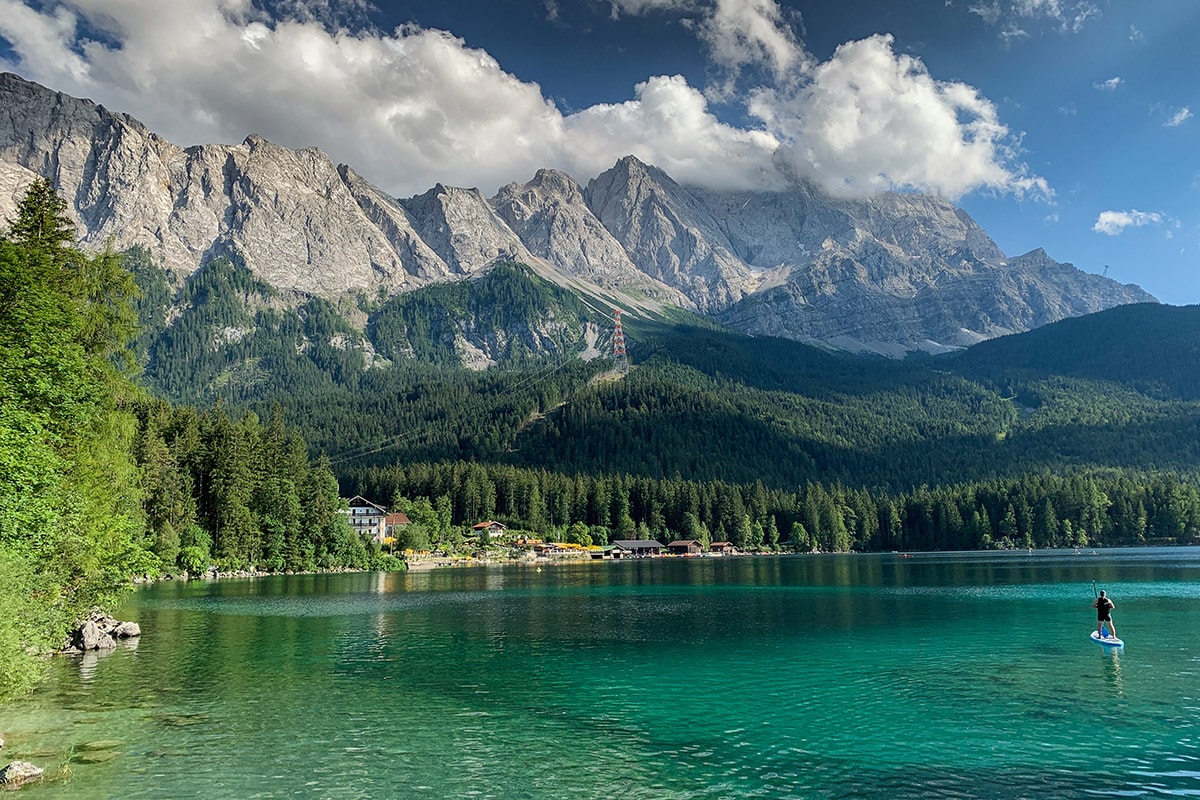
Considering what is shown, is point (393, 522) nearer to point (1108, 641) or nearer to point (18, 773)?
point (1108, 641)

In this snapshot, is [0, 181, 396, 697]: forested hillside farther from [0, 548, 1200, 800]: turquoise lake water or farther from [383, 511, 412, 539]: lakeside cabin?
[383, 511, 412, 539]: lakeside cabin

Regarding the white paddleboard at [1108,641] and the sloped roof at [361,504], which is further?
the sloped roof at [361,504]

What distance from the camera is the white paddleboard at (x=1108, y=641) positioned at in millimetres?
38625

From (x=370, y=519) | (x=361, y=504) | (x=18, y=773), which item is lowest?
(x=18, y=773)

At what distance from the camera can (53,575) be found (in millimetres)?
32594

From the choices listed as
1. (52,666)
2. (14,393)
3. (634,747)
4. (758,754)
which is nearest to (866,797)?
(758,754)

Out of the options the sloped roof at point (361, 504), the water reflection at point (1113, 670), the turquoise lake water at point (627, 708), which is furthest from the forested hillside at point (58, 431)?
the sloped roof at point (361, 504)

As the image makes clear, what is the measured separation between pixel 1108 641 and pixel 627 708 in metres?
27.7

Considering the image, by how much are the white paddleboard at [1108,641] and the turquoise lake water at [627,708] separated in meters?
0.92

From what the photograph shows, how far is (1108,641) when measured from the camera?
3891cm

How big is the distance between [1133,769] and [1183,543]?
22037 centimetres

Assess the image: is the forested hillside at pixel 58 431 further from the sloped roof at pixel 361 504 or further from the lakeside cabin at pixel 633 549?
the lakeside cabin at pixel 633 549

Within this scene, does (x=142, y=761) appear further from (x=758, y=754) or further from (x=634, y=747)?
(x=758, y=754)

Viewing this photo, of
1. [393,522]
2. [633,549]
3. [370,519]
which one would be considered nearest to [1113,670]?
[370,519]
